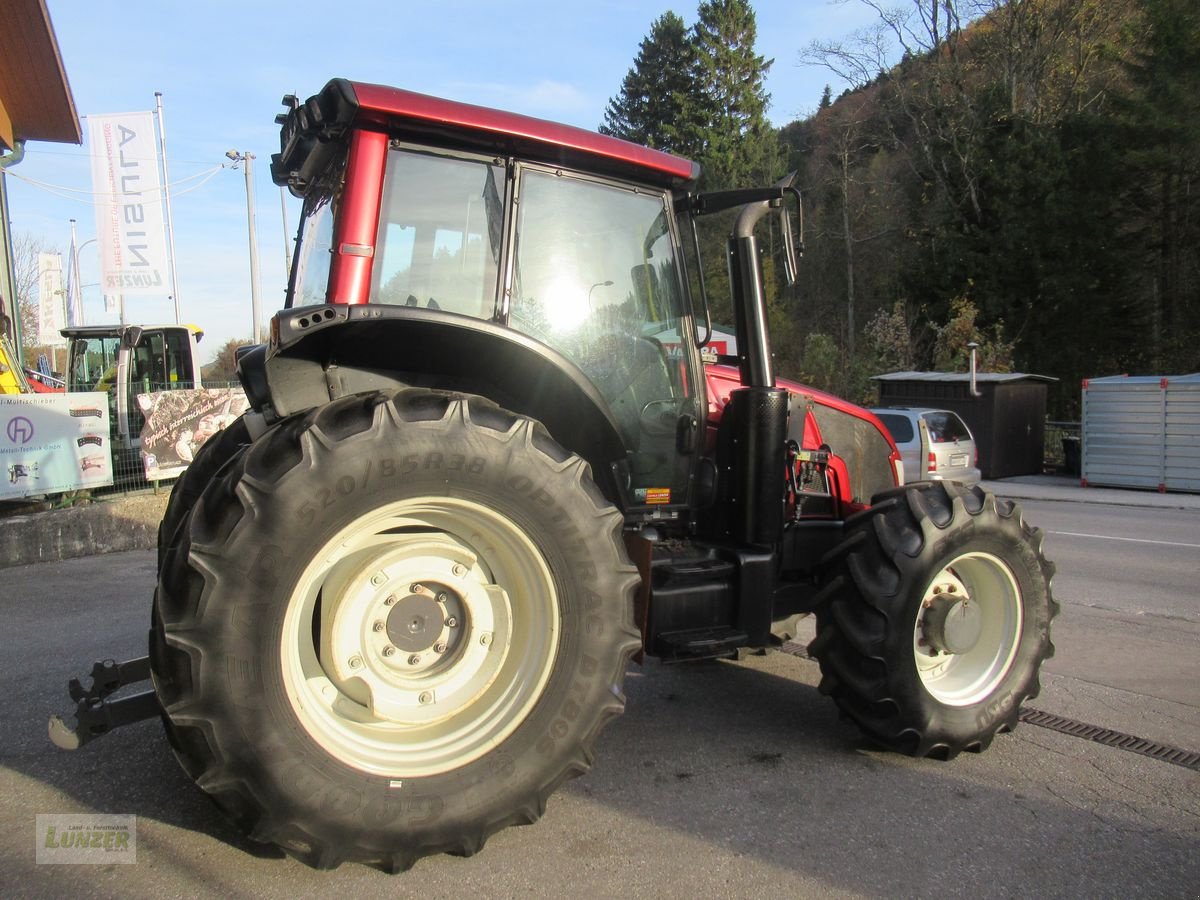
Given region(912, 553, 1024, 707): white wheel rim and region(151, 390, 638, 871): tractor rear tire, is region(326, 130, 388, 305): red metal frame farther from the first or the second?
region(912, 553, 1024, 707): white wheel rim

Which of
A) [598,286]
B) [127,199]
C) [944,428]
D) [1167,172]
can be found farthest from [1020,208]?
[598,286]

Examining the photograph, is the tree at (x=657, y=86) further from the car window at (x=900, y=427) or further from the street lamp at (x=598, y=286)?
the street lamp at (x=598, y=286)

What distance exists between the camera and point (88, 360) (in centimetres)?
1656

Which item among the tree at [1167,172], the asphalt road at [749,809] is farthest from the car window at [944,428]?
the tree at [1167,172]

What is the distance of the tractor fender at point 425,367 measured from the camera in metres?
2.86

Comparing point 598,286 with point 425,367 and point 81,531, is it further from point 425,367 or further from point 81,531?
point 81,531

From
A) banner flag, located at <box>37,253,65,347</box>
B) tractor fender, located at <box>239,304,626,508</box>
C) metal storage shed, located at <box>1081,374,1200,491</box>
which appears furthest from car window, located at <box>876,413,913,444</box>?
banner flag, located at <box>37,253,65,347</box>

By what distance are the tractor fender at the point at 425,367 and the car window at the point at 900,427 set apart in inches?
454

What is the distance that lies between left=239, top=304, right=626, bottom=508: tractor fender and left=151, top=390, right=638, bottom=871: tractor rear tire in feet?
0.93

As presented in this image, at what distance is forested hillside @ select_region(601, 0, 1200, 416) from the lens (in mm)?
24516

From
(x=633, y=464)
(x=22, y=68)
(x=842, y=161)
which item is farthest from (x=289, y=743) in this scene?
(x=842, y=161)

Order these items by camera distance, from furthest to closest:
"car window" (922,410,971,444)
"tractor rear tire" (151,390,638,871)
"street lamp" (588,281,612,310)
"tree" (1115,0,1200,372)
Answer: "tree" (1115,0,1200,372) < "car window" (922,410,971,444) < "street lamp" (588,281,612,310) < "tractor rear tire" (151,390,638,871)

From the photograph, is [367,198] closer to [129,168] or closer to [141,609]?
[141,609]

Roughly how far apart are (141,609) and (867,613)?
515 cm
